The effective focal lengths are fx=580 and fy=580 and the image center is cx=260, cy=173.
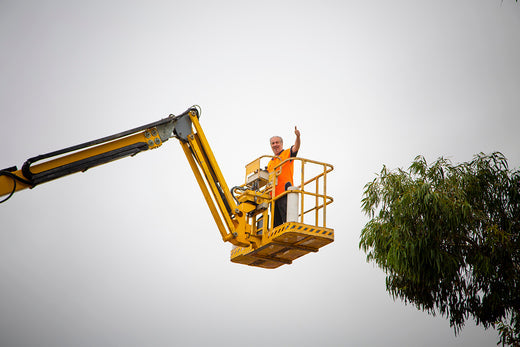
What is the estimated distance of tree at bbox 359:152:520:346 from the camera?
643 inches

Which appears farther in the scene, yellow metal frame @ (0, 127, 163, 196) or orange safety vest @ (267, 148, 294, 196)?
orange safety vest @ (267, 148, 294, 196)

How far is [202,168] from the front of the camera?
43.1 ft

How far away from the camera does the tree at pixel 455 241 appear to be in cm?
1634

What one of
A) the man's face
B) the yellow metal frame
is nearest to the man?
the man's face

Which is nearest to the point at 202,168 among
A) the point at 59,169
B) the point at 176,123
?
the point at 176,123

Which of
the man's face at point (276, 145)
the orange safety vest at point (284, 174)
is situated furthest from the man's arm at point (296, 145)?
the man's face at point (276, 145)

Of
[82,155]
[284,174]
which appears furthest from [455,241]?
[82,155]

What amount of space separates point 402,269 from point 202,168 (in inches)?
269

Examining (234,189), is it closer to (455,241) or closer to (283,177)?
(283,177)

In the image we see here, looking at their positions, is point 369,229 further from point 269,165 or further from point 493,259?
point 269,165

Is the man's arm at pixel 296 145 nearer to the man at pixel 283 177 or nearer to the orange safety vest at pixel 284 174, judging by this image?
the man at pixel 283 177

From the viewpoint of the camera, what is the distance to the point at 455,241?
16656 mm

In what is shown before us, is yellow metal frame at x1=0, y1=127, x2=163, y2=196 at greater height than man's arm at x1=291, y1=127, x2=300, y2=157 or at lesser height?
lesser

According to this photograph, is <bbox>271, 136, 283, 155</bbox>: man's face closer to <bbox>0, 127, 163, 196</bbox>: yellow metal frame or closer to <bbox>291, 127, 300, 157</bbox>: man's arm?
<bbox>291, 127, 300, 157</bbox>: man's arm
